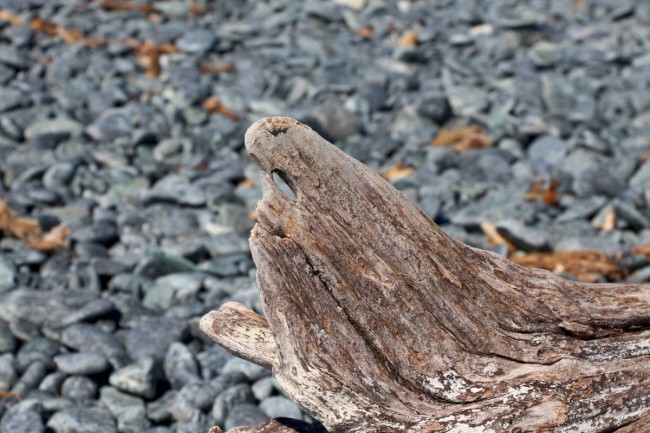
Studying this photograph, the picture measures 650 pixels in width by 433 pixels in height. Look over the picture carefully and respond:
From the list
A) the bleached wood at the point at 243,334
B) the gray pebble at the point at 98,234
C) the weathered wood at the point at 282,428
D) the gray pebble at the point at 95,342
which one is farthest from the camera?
the gray pebble at the point at 98,234

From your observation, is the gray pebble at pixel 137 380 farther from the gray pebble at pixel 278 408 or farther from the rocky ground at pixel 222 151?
the gray pebble at pixel 278 408

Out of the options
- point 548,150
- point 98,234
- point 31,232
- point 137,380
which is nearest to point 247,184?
point 98,234

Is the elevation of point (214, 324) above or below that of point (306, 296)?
below

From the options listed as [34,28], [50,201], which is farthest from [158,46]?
[50,201]

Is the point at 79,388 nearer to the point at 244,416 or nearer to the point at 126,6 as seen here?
the point at 244,416

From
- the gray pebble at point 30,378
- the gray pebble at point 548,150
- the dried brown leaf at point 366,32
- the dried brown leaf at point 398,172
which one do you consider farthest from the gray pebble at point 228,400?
the dried brown leaf at point 366,32

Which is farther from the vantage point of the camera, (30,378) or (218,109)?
(218,109)

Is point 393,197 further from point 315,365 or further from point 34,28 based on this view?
point 34,28
